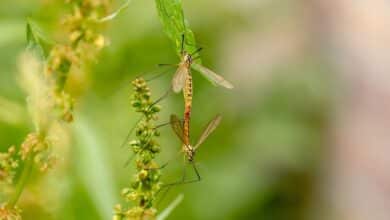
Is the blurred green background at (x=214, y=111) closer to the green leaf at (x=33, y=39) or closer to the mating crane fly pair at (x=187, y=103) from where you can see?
the mating crane fly pair at (x=187, y=103)

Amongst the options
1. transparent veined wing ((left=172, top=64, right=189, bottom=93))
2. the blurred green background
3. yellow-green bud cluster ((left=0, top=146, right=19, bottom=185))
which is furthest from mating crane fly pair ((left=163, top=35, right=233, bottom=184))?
the blurred green background

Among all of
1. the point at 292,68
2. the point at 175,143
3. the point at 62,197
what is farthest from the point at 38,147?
the point at 292,68

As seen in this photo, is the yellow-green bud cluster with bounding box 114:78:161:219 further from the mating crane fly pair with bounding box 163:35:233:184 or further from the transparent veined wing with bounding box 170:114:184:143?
the transparent veined wing with bounding box 170:114:184:143

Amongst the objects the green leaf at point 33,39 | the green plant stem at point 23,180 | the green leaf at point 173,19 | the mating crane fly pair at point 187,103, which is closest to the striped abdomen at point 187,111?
the mating crane fly pair at point 187,103

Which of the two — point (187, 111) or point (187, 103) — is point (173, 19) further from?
point (187, 103)

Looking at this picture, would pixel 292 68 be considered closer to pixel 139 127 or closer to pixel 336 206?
pixel 336 206
